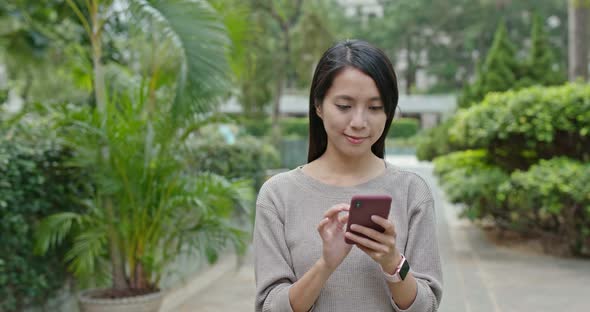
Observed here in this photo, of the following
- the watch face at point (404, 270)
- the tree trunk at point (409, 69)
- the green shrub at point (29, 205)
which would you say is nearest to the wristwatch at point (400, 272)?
the watch face at point (404, 270)

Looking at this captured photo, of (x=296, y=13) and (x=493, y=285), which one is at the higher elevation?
(x=296, y=13)

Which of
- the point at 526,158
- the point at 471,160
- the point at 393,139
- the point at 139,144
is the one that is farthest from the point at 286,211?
the point at 393,139

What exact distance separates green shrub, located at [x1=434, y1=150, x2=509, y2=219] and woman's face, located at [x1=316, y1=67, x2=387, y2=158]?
539cm

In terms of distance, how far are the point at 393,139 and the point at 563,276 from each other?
30.6 m

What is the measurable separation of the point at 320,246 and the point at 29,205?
282cm

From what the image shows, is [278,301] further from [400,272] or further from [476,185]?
[476,185]

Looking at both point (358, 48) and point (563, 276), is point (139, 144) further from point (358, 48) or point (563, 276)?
point (563, 276)

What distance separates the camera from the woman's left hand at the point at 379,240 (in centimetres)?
126

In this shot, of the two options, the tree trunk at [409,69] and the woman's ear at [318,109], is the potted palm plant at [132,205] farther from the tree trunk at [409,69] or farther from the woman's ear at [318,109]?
the tree trunk at [409,69]

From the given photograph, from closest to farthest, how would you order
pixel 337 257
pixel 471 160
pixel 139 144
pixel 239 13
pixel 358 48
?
pixel 337 257 → pixel 358 48 → pixel 139 144 → pixel 239 13 → pixel 471 160

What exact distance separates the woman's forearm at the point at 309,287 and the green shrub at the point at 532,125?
16.8 feet

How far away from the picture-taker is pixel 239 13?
461 centimetres

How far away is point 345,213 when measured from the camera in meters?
1.38

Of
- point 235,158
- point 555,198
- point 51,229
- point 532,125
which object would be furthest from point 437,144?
point 51,229
